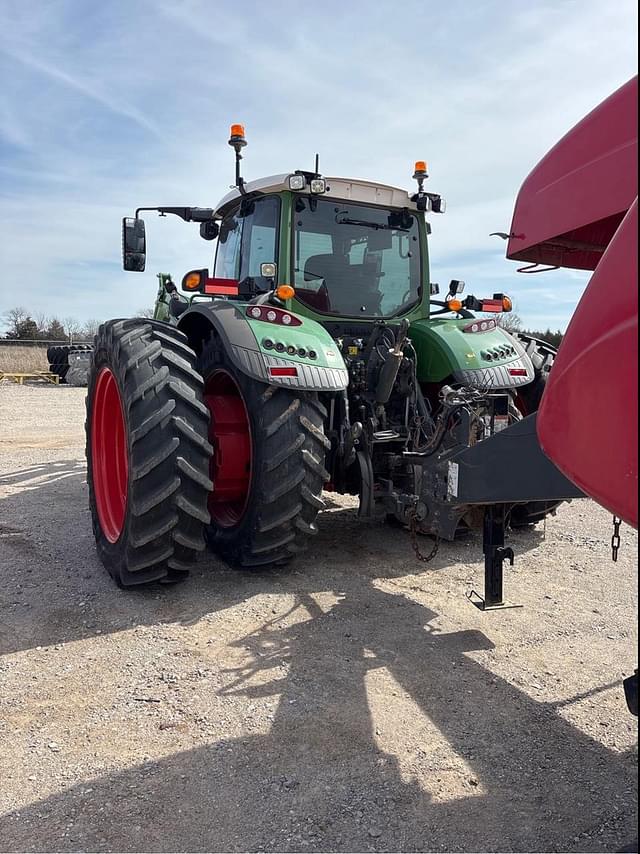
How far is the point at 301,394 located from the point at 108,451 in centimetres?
Result: 160

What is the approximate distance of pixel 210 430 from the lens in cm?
392

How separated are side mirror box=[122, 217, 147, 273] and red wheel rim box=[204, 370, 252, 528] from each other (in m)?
1.18

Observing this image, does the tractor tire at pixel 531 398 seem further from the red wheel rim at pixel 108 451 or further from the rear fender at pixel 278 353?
the red wheel rim at pixel 108 451

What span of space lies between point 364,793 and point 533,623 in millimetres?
1549

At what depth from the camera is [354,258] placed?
15.1 ft

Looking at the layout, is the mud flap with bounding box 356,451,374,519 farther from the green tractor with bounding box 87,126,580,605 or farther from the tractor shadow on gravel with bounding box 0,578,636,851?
the tractor shadow on gravel with bounding box 0,578,636,851

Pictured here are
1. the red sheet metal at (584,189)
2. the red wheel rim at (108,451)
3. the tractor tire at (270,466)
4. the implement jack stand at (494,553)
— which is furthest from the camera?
the red wheel rim at (108,451)

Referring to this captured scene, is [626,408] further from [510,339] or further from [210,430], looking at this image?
[510,339]

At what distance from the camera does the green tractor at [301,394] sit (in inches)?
135

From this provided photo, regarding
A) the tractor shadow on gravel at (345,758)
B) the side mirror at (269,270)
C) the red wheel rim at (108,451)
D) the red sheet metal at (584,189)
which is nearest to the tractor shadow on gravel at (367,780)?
the tractor shadow on gravel at (345,758)

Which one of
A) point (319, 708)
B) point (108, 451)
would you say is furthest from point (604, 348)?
point (108, 451)

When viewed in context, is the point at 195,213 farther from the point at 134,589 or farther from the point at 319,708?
the point at 319,708

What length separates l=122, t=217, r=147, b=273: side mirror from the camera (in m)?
4.77

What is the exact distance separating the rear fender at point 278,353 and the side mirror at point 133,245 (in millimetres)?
1272
